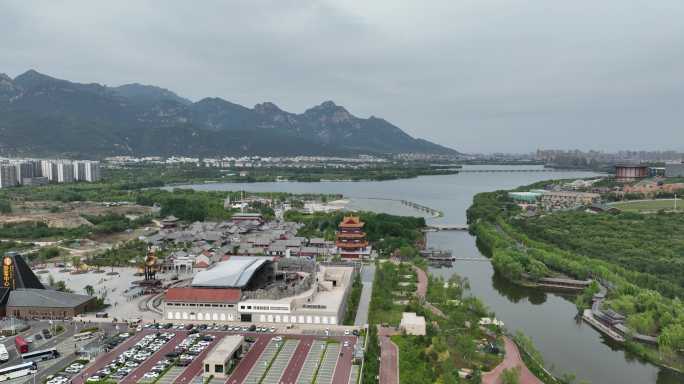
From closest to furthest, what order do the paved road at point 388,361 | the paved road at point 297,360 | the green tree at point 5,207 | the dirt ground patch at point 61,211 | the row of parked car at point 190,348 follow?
the paved road at point 297,360 → the paved road at point 388,361 → the row of parked car at point 190,348 → the dirt ground patch at point 61,211 → the green tree at point 5,207

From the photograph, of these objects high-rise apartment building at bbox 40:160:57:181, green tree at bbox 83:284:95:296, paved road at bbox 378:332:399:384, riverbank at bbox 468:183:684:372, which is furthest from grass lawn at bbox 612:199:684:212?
high-rise apartment building at bbox 40:160:57:181

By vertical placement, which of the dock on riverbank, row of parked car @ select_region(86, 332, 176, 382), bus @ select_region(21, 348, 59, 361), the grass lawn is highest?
the grass lawn

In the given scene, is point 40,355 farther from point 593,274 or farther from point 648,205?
point 648,205

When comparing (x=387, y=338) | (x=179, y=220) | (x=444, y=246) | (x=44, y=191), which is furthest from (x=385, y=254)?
(x=44, y=191)

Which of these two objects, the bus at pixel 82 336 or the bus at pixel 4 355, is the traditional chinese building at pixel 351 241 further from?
the bus at pixel 4 355

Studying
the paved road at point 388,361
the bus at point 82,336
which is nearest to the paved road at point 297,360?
the paved road at point 388,361

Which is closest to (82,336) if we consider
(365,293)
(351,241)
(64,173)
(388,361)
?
(388,361)

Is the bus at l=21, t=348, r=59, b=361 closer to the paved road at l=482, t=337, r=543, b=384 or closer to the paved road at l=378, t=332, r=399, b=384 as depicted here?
the paved road at l=378, t=332, r=399, b=384
